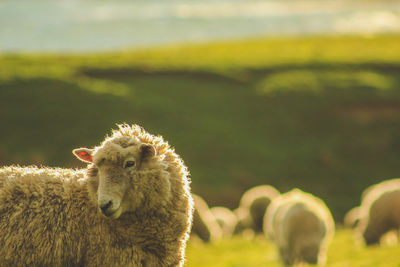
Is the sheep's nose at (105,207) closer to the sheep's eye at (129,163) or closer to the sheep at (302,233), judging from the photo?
the sheep's eye at (129,163)

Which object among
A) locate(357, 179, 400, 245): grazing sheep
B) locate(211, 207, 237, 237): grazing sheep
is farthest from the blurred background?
locate(357, 179, 400, 245): grazing sheep

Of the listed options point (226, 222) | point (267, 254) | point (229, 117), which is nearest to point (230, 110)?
point (229, 117)

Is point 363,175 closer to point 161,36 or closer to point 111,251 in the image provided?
point 111,251

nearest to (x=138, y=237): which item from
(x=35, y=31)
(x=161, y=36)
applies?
(x=35, y=31)

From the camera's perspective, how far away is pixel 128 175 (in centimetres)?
607

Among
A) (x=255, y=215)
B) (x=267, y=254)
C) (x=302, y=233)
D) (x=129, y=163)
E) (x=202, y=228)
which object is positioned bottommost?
(x=129, y=163)

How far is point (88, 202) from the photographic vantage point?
20.3 ft

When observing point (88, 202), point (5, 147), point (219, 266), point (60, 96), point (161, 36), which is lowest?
point (88, 202)

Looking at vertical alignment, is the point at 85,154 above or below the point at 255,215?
below

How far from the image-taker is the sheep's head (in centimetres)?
586

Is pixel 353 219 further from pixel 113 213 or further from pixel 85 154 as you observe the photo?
pixel 113 213

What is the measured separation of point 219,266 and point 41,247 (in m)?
7.27

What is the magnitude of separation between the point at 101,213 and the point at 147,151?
0.91 meters

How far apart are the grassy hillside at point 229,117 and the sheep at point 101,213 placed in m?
23.0
